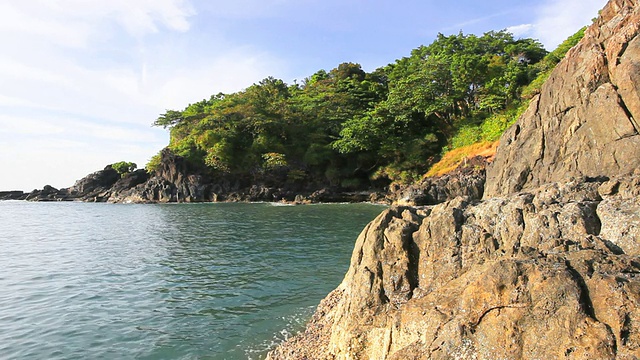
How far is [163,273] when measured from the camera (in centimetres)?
1700

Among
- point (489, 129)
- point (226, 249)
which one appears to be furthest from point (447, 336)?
point (489, 129)

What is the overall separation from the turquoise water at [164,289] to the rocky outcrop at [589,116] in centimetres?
1218

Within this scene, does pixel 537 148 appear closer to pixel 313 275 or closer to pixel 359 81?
pixel 313 275

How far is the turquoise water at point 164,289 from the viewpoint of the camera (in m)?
10.1

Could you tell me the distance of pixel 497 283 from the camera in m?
5.26

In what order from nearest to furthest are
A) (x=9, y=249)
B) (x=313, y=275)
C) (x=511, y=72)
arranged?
(x=313, y=275) < (x=9, y=249) < (x=511, y=72)

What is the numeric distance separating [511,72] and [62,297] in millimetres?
51077

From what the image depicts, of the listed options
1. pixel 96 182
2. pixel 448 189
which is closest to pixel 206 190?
pixel 96 182

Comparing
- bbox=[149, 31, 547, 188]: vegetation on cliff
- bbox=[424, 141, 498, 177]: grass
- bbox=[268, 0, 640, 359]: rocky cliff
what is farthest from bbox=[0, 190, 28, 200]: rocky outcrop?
bbox=[268, 0, 640, 359]: rocky cliff

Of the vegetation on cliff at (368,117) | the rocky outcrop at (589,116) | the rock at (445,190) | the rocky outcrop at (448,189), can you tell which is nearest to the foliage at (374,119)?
the vegetation on cliff at (368,117)

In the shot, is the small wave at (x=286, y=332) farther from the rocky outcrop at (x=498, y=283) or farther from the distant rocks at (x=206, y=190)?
the distant rocks at (x=206, y=190)

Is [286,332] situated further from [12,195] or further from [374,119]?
[12,195]

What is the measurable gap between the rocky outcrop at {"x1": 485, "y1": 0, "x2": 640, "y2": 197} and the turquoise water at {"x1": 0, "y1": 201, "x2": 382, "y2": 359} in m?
12.2

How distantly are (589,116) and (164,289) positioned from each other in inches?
866
